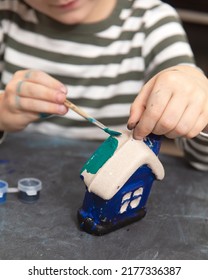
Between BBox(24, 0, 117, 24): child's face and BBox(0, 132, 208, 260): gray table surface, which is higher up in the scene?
BBox(24, 0, 117, 24): child's face

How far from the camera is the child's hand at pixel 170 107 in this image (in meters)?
0.49

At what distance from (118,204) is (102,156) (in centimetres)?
5

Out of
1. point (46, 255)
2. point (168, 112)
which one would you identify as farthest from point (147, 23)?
point (46, 255)

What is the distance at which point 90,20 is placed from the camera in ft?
2.61

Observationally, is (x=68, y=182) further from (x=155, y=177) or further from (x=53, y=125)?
(x=53, y=125)

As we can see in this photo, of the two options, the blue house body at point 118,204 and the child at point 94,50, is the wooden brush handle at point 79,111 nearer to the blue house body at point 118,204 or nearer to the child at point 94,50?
the blue house body at point 118,204

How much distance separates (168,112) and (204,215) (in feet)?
0.46

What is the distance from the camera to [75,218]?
1.70ft

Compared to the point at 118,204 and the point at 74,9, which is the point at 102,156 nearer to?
the point at 118,204

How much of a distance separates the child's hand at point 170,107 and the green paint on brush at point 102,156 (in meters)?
0.02

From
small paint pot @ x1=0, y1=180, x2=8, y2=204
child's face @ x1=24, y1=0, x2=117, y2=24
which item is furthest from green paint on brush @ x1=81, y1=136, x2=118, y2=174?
child's face @ x1=24, y1=0, x2=117, y2=24

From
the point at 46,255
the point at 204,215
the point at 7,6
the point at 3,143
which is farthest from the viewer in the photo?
the point at 7,6

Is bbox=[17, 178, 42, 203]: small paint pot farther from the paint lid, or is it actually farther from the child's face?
the child's face

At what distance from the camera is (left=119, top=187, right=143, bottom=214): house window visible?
500mm
